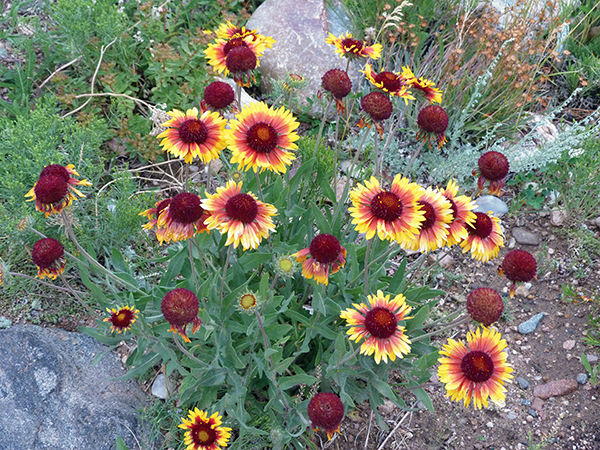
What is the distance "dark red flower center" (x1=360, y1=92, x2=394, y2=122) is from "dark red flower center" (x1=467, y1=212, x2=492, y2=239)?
54 centimetres

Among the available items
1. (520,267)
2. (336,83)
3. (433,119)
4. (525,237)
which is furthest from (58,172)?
(525,237)

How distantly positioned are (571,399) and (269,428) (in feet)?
5.09

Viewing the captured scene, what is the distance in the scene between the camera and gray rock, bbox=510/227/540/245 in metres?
3.41

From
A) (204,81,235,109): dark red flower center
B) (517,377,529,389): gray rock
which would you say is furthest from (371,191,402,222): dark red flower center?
(517,377,529,389): gray rock

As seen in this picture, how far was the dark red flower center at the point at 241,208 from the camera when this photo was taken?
169cm

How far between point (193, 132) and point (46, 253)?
2.30 feet

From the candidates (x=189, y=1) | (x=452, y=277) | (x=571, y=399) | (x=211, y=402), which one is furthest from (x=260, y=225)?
(x=189, y=1)

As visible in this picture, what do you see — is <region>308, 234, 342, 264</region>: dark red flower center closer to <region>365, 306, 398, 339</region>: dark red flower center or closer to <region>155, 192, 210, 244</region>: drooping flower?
<region>365, 306, 398, 339</region>: dark red flower center

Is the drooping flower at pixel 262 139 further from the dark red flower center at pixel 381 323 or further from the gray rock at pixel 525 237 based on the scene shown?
the gray rock at pixel 525 237

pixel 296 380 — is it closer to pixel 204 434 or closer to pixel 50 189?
pixel 204 434

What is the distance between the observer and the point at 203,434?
73.0 inches

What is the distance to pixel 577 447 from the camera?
2.47 meters

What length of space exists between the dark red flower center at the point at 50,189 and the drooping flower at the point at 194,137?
0.37m

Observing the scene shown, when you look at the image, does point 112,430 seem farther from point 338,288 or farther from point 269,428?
point 338,288
